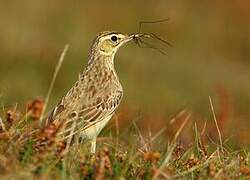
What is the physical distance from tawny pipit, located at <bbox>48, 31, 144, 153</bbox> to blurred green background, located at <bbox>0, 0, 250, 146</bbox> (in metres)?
5.30

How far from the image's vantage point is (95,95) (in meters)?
7.78

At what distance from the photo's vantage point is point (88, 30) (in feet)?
84.9

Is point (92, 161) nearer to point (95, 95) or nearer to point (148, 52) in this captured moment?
point (95, 95)

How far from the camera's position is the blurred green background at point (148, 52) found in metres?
18.9

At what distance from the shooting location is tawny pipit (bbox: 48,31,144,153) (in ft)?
23.7

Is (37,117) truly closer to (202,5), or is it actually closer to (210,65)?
(210,65)

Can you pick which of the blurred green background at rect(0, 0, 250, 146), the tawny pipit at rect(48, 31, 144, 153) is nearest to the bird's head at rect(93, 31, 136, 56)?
the tawny pipit at rect(48, 31, 144, 153)

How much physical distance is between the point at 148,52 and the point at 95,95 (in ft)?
55.5

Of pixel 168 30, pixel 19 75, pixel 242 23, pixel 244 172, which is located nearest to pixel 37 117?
pixel 244 172

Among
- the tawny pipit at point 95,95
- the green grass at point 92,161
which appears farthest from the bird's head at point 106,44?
the green grass at point 92,161

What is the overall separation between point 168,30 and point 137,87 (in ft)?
22.9

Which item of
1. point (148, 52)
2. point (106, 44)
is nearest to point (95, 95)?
point (106, 44)

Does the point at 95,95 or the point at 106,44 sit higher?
the point at 106,44

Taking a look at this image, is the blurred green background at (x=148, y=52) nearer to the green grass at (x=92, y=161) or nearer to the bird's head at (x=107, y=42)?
the bird's head at (x=107, y=42)
